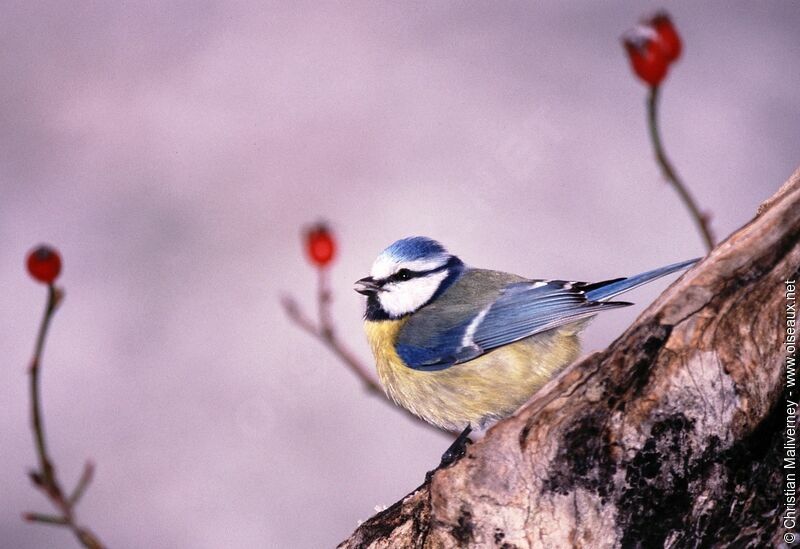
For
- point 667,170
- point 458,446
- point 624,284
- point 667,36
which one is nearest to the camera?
point 667,170

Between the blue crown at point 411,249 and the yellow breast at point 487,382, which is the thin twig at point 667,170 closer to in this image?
the yellow breast at point 487,382

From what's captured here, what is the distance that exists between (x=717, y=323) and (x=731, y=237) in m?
0.10

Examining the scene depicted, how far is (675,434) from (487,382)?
0.37 m

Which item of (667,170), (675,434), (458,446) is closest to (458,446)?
(458,446)

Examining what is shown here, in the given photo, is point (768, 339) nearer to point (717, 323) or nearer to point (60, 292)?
point (717, 323)

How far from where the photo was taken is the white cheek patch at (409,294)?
1298mm

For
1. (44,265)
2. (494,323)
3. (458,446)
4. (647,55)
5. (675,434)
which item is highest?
(44,265)

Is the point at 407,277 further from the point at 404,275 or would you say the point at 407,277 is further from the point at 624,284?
the point at 624,284

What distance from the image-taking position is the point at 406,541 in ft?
3.21

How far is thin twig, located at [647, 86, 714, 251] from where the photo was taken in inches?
32.0

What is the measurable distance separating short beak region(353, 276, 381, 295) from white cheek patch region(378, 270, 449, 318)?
18mm

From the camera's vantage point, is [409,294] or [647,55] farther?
[409,294]

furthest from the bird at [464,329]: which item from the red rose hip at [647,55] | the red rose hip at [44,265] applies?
the red rose hip at [44,265]

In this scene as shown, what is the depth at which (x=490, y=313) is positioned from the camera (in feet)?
4.03
